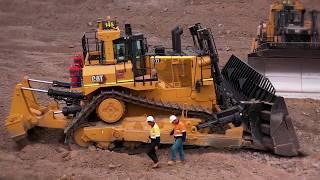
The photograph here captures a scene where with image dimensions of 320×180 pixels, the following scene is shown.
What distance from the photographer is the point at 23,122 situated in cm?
1234

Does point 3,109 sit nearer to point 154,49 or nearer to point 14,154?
point 14,154

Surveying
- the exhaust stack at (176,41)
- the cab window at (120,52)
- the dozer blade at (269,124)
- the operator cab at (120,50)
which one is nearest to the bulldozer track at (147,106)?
the dozer blade at (269,124)

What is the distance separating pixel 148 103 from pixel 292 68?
611 cm

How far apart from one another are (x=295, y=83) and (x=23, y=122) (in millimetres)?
8073

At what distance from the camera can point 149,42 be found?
24.7m

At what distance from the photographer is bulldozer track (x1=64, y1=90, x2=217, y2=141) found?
12.1m

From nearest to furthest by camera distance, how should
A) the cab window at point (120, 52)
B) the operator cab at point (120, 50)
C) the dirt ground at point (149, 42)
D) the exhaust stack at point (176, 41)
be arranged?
1. the dirt ground at point (149, 42)
2. the operator cab at point (120, 50)
3. the cab window at point (120, 52)
4. the exhaust stack at point (176, 41)

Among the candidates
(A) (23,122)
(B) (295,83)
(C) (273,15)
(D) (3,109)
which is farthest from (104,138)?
(C) (273,15)

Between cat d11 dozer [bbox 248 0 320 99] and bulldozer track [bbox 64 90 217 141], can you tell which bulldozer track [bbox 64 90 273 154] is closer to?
bulldozer track [bbox 64 90 217 141]

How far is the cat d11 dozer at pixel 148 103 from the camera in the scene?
1201 cm

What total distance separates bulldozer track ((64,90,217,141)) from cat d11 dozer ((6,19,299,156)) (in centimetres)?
2

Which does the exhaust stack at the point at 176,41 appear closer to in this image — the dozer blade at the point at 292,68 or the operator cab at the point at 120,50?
the operator cab at the point at 120,50

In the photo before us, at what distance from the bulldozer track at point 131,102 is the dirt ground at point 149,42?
577mm

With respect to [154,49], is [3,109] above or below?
below
